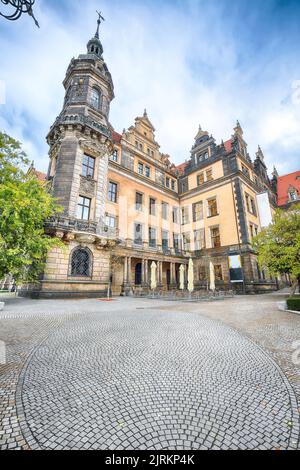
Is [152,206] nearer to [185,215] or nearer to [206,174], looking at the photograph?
[185,215]

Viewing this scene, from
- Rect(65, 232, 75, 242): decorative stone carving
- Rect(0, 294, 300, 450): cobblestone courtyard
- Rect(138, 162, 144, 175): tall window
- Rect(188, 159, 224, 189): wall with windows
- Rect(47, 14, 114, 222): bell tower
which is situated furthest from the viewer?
Rect(188, 159, 224, 189): wall with windows

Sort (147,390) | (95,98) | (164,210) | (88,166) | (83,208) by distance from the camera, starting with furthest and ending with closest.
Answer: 1. (164,210)
2. (95,98)
3. (88,166)
4. (83,208)
5. (147,390)

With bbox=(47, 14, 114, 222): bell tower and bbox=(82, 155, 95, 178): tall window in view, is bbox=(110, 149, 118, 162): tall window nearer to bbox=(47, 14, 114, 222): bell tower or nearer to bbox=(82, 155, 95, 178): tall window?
bbox=(47, 14, 114, 222): bell tower

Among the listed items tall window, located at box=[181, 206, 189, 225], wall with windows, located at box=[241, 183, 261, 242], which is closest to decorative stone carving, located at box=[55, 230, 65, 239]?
tall window, located at box=[181, 206, 189, 225]

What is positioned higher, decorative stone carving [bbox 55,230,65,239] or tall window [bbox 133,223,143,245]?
tall window [bbox 133,223,143,245]

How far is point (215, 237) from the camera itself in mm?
29516

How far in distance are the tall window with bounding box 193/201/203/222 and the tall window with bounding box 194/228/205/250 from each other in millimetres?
2005

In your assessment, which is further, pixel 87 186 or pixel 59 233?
pixel 87 186

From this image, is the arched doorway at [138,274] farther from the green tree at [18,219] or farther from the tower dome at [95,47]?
the tower dome at [95,47]

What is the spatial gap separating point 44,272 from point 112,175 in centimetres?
1422

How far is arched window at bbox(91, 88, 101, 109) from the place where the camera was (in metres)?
23.0

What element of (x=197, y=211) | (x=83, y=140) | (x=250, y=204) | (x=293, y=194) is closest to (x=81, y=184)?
(x=83, y=140)

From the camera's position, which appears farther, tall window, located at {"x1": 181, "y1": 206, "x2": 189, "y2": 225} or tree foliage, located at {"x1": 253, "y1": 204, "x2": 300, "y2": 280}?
tall window, located at {"x1": 181, "y1": 206, "x2": 189, "y2": 225}

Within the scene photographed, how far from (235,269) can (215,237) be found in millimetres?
5580
